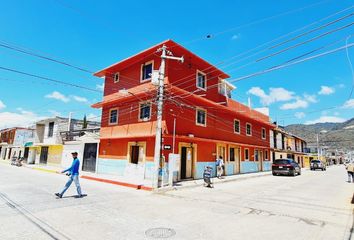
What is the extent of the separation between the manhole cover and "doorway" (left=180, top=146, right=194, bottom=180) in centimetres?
1075

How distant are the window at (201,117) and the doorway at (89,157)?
9.88 metres

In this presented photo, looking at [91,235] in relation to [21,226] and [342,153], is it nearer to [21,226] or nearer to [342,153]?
[21,226]

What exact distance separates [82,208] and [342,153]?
127m

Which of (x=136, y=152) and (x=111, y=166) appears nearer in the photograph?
(x=136, y=152)

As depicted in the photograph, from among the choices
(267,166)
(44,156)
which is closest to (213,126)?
(267,166)

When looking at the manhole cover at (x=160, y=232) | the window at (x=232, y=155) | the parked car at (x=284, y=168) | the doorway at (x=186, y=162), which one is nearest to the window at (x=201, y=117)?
the doorway at (x=186, y=162)

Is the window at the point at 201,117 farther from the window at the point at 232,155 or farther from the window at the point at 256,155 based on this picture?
the window at the point at 256,155

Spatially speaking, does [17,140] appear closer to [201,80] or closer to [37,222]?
[201,80]

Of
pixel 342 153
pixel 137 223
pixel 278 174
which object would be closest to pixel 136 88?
pixel 137 223

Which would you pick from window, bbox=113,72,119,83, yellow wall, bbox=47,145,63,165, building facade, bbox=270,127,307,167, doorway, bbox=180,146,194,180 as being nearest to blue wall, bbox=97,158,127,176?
doorway, bbox=180,146,194,180

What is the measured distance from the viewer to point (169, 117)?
15594 millimetres

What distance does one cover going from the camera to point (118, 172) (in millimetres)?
18031

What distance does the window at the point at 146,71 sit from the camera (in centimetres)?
1721

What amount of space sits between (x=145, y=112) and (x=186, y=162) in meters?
4.71
